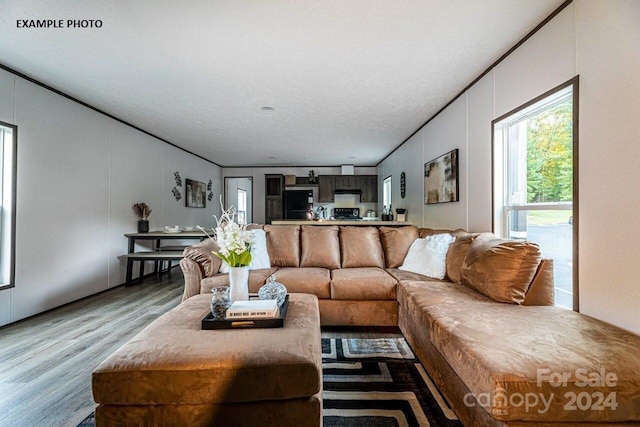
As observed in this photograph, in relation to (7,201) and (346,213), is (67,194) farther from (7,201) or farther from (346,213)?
(346,213)

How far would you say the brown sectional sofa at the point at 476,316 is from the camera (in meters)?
1.07

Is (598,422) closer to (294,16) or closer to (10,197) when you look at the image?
(294,16)

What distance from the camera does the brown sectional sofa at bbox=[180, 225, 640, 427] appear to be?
1074 millimetres

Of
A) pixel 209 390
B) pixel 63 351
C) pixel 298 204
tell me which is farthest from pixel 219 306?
pixel 298 204

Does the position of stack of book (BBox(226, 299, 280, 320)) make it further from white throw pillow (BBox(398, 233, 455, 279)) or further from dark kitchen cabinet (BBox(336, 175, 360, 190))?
dark kitchen cabinet (BBox(336, 175, 360, 190))

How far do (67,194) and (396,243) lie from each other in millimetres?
3986

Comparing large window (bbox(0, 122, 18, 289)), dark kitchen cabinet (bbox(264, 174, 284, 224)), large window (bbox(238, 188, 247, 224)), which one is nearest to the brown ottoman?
large window (bbox(0, 122, 18, 289))

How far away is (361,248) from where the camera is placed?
3.35m

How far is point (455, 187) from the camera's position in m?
3.51

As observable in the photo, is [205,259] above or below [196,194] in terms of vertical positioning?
below

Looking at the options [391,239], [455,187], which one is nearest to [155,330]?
[391,239]

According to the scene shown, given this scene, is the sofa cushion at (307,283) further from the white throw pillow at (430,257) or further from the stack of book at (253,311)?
the stack of book at (253,311)

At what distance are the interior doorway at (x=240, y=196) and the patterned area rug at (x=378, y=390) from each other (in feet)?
23.4

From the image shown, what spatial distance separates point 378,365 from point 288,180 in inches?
272
